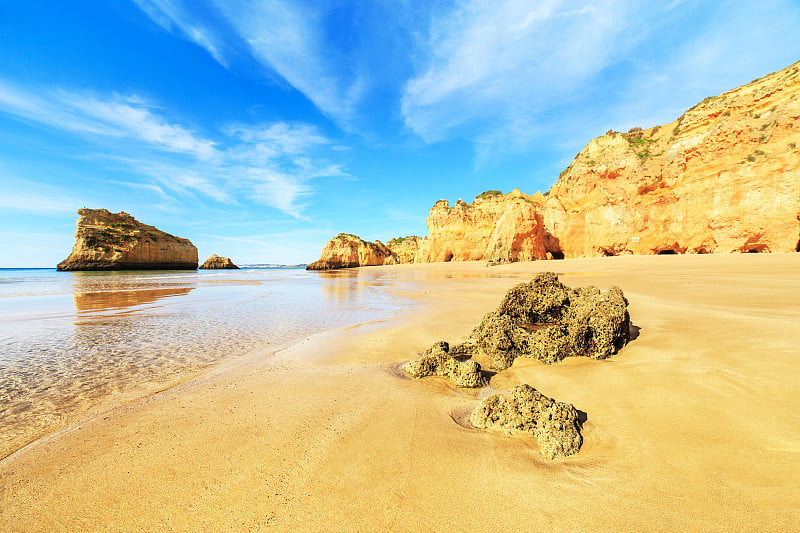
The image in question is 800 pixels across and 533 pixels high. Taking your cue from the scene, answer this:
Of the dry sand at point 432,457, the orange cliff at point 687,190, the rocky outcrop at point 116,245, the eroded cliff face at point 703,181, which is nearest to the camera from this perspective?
the dry sand at point 432,457

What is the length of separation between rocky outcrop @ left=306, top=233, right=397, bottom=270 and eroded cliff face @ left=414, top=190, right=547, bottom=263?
1351cm

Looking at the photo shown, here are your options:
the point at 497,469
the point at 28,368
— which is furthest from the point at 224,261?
the point at 497,469

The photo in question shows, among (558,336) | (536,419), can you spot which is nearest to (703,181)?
(558,336)

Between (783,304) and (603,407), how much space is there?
5610 mm

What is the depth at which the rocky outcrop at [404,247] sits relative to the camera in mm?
73625

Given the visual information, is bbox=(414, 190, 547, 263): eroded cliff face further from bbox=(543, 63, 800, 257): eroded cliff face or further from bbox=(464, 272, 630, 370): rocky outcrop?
bbox=(464, 272, 630, 370): rocky outcrop

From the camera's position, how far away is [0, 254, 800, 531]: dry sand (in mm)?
1499

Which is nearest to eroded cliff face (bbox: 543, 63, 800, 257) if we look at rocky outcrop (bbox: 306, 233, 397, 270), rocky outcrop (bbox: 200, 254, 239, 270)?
rocky outcrop (bbox: 306, 233, 397, 270)

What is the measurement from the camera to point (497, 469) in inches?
73.8

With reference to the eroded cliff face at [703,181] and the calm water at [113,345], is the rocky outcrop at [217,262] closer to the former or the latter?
the calm water at [113,345]

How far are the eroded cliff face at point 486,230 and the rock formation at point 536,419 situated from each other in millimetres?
31015

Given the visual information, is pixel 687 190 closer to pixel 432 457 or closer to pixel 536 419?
pixel 536 419

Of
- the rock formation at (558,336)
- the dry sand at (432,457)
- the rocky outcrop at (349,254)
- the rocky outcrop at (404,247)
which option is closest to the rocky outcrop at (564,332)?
the rock formation at (558,336)

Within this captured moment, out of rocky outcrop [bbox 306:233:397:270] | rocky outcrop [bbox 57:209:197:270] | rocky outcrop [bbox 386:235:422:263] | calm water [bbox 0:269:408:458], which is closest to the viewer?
calm water [bbox 0:269:408:458]
